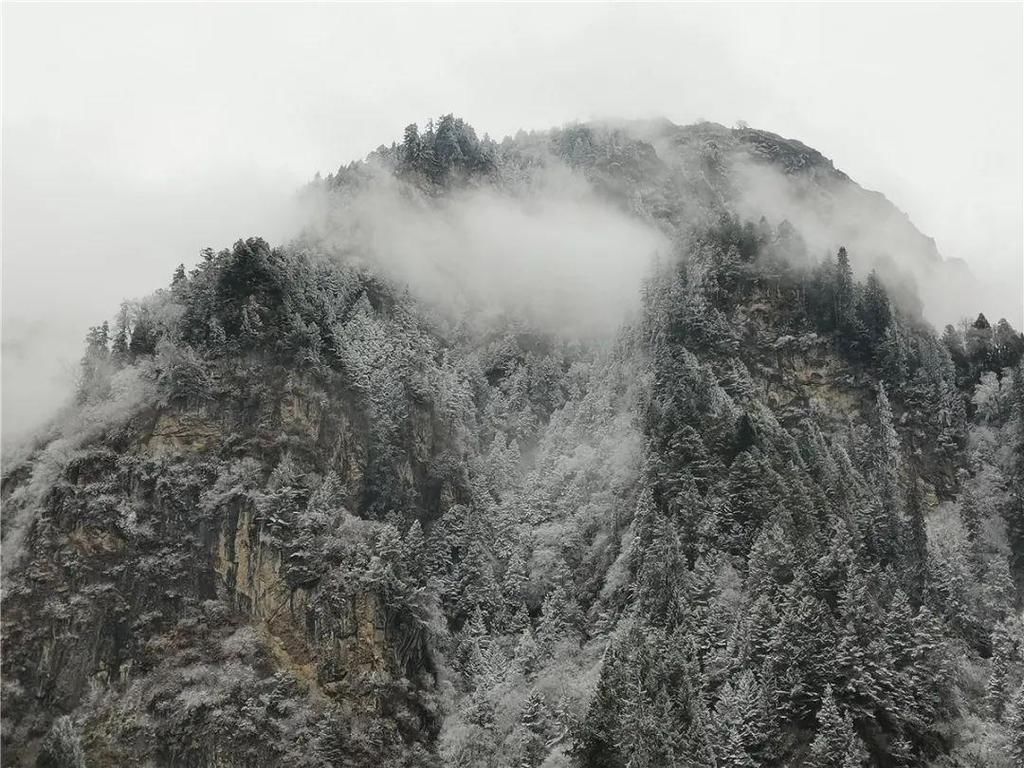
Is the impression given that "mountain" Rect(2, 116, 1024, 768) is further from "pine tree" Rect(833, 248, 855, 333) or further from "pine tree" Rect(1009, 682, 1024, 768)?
"pine tree" Rect(833, 248, 855, 333)

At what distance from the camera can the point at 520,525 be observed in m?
111

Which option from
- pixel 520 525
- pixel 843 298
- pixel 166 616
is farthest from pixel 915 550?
pixel 166 616

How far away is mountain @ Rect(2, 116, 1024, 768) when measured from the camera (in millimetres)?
79812

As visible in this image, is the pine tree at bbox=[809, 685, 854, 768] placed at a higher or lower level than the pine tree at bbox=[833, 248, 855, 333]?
lower

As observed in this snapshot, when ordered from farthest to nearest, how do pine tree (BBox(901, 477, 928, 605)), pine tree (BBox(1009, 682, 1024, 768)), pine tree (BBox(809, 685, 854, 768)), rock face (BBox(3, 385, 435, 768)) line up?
pine tree (BBox(901, 477, 928, 605)) → rock face (BBox(3, 385, 435, 768)) → pine tree (BBox(809, 685, 854, 768)) → pine tree (BBox(1009, 682, 1024, 768))

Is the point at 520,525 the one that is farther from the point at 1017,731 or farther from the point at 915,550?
the point at 1017,731

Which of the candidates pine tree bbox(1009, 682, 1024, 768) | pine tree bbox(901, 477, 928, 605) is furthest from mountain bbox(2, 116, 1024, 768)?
pine tree bbox(901, 477, 928, 605)

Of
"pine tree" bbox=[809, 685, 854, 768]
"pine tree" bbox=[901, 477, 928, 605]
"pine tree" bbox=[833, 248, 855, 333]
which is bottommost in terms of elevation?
"pine tree" bbox=[809, 685, 854, 768]

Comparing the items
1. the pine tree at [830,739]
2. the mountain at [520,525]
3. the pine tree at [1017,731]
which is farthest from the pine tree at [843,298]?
the pine tree at [830,739]

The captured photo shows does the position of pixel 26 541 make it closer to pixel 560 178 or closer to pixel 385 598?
pixel 385 598

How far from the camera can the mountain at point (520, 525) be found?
Result: 3142 inches

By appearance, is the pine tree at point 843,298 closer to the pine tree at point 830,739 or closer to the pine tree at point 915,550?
the pine tree at point 915,550

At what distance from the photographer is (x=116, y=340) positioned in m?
109

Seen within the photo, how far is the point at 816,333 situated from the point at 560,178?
7007 centimetres
